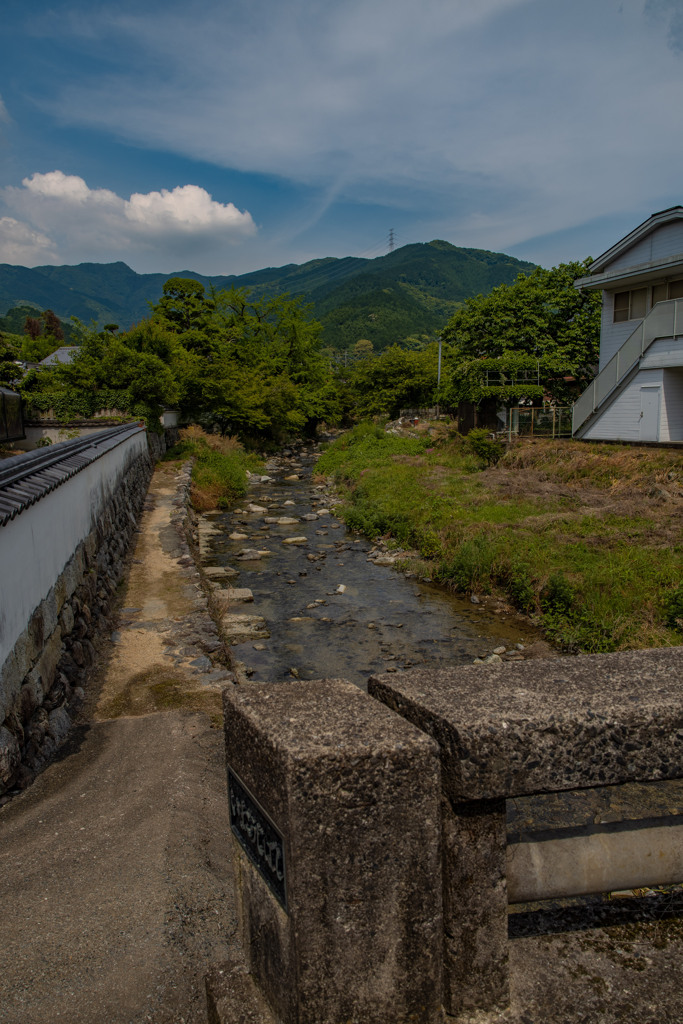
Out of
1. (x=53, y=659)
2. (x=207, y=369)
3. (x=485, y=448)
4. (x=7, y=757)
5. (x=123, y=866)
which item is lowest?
(x=123, y=866)

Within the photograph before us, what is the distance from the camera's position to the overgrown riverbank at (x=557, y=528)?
950 centimetres

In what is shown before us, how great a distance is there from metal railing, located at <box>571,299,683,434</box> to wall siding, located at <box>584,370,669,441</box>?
369mm

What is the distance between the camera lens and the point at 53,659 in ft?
18.2

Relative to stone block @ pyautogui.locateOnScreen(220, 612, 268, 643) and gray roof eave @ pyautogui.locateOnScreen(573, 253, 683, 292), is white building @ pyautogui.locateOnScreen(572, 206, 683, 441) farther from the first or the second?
stone block @ pyautogui.locateOnScreen(220, 612, 268, 643)

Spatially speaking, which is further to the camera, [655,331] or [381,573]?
[655,331]

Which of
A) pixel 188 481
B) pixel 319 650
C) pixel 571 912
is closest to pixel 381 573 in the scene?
pixel 319 650

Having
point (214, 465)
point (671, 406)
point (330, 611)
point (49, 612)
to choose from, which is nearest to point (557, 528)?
point (330, 611)

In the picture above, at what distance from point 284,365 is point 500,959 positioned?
132ft

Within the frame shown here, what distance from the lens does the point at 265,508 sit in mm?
20703

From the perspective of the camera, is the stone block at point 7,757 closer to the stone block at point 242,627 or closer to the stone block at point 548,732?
the stone block at point 548,732

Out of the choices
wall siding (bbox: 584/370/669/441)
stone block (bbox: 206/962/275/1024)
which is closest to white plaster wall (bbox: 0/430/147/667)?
stone block (bbox: 206/962/275/1024)

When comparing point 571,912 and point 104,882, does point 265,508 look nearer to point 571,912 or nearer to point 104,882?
point 104,882

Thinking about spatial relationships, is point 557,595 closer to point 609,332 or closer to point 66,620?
point 66,620

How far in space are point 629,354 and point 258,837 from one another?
21517 mm
